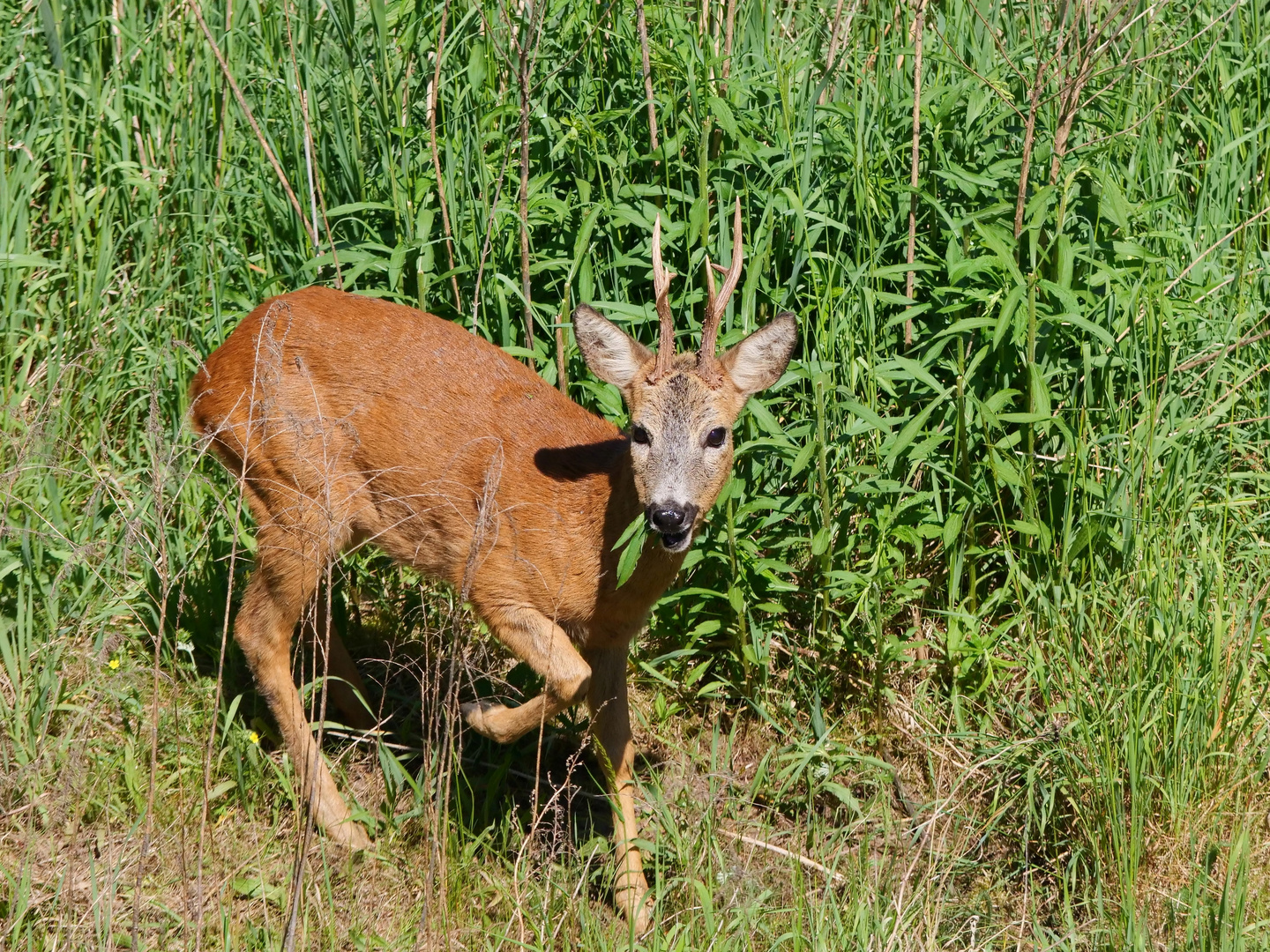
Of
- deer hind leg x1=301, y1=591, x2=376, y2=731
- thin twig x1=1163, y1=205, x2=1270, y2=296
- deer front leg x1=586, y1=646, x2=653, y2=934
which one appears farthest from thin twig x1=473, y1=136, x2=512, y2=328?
thin twig x1=1163, y1=205, x2=1270, y2=296

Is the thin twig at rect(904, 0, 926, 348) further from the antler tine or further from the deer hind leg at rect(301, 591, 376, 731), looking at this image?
the deer hind leg at rect(301, 591, 376, 731)

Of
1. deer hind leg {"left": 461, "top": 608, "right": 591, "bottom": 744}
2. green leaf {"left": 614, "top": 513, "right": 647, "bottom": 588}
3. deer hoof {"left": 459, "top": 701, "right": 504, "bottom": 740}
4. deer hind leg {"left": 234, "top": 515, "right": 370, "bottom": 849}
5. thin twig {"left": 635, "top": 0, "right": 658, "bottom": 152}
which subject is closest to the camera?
green leaf {"left": 614, "top": 513, "right": 647, "bottom": 588}

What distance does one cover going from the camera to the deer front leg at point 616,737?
4.04m

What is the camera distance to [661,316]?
12.6 ft

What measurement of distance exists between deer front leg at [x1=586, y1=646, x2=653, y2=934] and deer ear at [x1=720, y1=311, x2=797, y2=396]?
89cm

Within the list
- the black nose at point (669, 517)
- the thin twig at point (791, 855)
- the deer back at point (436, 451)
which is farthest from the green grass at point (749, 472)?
the black nose at point (669, 517)

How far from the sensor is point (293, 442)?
4207 millimetres

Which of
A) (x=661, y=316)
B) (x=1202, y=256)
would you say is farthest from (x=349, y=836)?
(x=1202, y=256)

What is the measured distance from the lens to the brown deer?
389cm

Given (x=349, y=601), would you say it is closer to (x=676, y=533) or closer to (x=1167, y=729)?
(x=676, y=533)

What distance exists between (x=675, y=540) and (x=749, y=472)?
80 cm

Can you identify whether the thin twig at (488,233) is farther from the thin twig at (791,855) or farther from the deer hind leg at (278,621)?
the thin twig at (791,855)

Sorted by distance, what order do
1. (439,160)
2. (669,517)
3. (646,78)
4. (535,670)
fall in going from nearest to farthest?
1. (669,517)
2. (535,670)
3. (646,78)
4. (439,160)

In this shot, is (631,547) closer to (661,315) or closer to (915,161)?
(661,315)
